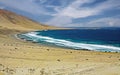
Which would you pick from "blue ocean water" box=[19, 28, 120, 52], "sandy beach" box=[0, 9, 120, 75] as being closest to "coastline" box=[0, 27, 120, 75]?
"sandy beach" box=[0, 9, 120, 75]

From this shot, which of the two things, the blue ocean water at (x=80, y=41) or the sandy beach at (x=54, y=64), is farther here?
the blue ocean water at (x=80, y=41)

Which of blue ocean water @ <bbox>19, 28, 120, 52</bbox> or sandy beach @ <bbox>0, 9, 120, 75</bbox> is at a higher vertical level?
sandy beach @ <bbox>0, 9, 120, 75</bbox>

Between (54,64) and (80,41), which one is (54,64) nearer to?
(54,64)

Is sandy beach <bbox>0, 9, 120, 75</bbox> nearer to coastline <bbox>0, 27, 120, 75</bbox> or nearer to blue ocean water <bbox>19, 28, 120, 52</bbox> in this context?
coastline <bbox>0, 27, 120, 75</bbox>

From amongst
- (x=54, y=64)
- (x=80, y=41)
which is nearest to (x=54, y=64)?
(x=54, y=64)

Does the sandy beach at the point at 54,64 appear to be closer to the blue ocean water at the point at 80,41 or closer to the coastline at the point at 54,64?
the coastline at the point at 54,64

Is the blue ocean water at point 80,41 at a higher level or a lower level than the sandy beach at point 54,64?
lower

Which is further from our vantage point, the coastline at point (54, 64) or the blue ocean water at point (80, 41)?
the blue ocean water at point (80, 41)

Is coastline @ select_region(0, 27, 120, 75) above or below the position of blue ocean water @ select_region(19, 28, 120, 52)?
above

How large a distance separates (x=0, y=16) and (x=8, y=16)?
11160mm

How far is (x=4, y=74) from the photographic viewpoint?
1608cm

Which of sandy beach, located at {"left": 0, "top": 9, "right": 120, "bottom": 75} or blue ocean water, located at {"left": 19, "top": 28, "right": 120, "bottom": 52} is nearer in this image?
sandy beach, located at {"left": 0, "top": 9, "right": 120, "bottom": 75}

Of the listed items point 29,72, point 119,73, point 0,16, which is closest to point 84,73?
point 119,73

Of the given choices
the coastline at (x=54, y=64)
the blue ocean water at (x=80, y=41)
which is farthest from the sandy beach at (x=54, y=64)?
the blue ocean water at (x=80, y=41)
